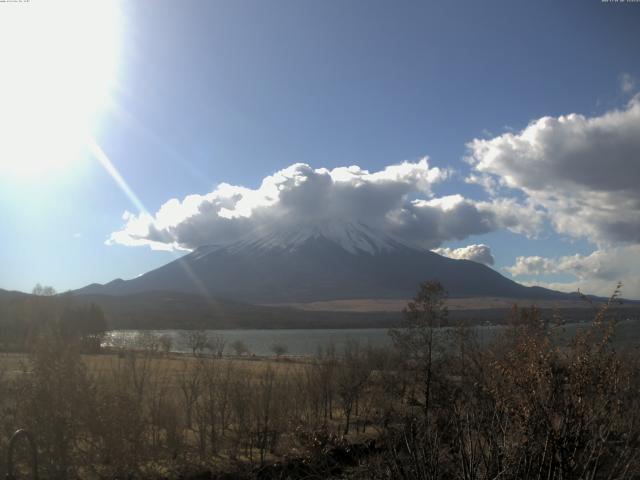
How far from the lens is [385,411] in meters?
21.2

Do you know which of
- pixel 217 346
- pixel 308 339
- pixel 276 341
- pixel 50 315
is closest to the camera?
pixel 50 315

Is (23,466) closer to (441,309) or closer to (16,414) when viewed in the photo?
(16,414)

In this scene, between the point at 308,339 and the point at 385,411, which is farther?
the point at 308,339

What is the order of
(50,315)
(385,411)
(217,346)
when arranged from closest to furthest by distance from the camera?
(385,411)
(50,315)
(217,346)

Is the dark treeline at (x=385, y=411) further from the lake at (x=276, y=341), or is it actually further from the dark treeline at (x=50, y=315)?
the dark treeline at (x=50, y=315)

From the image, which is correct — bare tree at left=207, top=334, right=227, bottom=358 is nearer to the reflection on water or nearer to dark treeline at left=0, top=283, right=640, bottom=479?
the reflection on water

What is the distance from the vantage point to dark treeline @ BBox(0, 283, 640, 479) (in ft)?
19.0

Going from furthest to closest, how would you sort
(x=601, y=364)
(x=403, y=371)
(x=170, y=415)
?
(x=403, y=371), (x=170, y=415), (x=601, y=364)

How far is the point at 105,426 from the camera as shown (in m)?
14.8

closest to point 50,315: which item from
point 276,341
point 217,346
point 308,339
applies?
point 217,346

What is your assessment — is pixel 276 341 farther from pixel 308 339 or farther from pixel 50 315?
pixel 50 315

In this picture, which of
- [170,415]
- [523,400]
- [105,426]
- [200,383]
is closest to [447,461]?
[523,400]

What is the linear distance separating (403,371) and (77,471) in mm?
14276

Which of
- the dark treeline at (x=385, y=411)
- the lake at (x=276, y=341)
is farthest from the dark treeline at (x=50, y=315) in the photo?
the dark treeline at (x=385, y=411)
